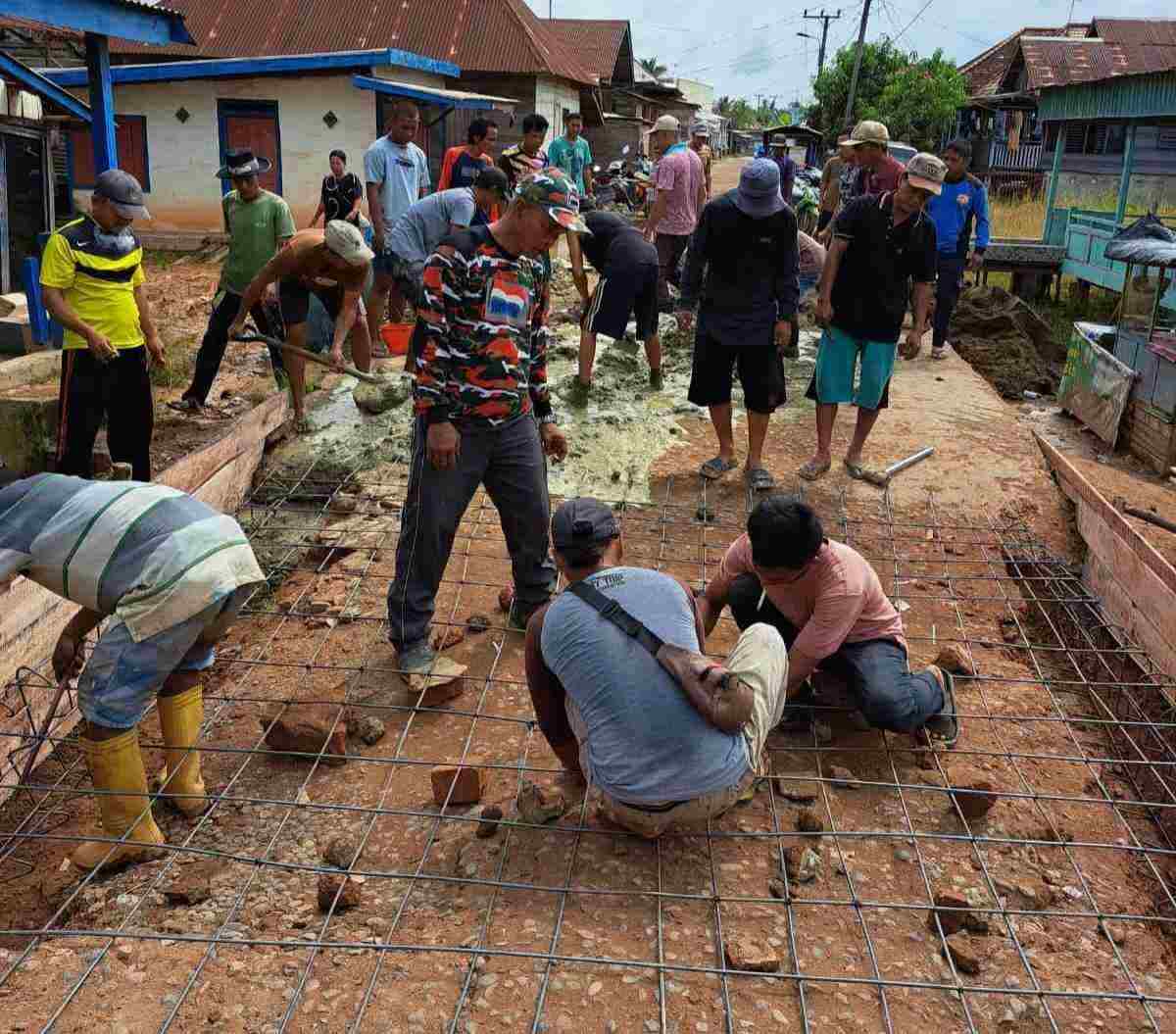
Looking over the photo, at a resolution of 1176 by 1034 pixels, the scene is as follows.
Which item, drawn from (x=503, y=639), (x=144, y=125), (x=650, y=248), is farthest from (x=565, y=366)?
(x=144, y=125)

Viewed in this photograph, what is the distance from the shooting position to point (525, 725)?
327cm

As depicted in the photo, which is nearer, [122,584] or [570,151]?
[122,584]

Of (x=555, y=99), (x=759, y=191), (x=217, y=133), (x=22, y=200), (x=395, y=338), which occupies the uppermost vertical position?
(x=555, y=99)

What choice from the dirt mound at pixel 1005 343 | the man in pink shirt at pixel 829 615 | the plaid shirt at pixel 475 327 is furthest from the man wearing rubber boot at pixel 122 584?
the dirt mound at pixel 1005 343

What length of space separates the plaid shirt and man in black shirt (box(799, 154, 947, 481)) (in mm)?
2070

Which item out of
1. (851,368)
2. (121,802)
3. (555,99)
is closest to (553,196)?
(121,802)

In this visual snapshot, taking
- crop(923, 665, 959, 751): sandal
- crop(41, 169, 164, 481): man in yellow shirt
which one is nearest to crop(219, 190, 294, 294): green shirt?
crop(41, 169, 164, 481): man in yellow shirt

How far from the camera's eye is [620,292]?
580 centimetres

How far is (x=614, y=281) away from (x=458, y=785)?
3608 millimetres

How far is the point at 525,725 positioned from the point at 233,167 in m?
3.78

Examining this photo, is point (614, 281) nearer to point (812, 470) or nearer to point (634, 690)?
point (812, 470)

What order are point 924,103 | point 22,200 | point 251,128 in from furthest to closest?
point 924,103, point 251,128, point 22,200

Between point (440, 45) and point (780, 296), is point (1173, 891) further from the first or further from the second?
point (440, 45)

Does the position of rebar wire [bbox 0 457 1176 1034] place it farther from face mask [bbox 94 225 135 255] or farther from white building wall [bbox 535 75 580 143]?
white building wall [bbox 535 75 580 143]
